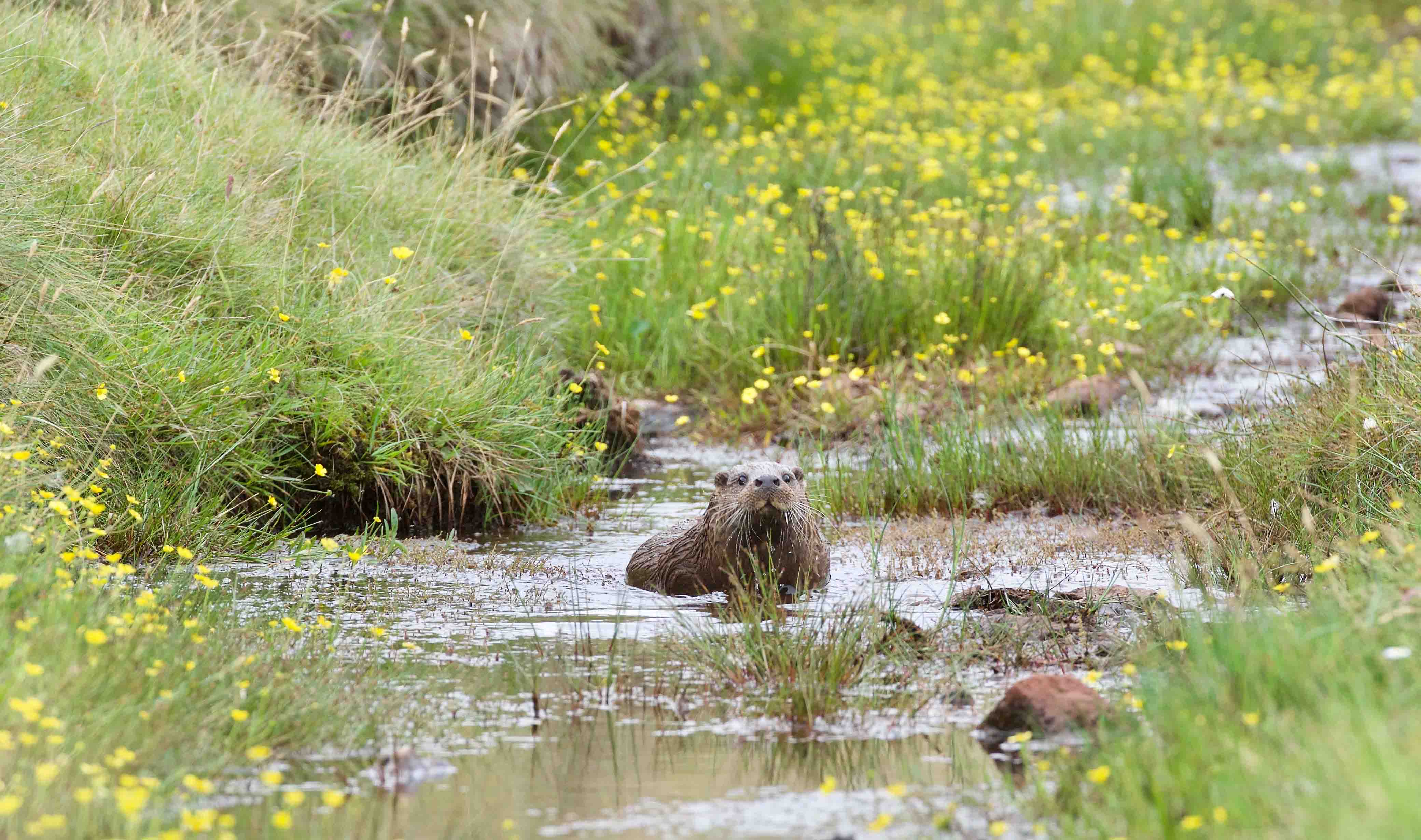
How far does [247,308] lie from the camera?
306 inches

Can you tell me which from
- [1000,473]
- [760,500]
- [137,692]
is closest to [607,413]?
[1000,473]

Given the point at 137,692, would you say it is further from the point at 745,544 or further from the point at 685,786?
the point at 745,544

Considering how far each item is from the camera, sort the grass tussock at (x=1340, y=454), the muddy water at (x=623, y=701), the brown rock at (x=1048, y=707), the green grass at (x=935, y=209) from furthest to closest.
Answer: the green grass at (x=935, y=209)
the grass tussock at (x=1340, y=454)
the brown rock at (x=1048, y=707)
the muddy water at (x=623, y=701)

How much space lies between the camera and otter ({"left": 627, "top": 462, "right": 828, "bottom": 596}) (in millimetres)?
7059

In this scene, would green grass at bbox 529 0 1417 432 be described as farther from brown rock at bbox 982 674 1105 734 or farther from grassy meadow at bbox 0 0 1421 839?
brown rock at bbox 982 674 1105 734

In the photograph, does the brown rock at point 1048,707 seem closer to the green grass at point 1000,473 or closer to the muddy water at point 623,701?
the muddy water at point 623,701

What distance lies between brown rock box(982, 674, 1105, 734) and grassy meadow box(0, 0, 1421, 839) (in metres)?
0.11

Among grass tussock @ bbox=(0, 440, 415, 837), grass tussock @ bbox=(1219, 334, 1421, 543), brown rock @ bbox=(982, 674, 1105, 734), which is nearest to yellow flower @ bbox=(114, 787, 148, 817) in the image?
grass tussock @ bbox=(0, 440, 415, 837)

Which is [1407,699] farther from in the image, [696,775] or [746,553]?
[746,553]

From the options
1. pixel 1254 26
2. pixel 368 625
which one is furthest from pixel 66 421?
pixel 1254 26

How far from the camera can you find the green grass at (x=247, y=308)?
6789 millimetres

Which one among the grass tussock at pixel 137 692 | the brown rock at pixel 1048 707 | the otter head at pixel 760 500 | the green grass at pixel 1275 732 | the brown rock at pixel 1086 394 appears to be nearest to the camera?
the green grass at pixel 1275 732

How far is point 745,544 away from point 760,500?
1.04 feet

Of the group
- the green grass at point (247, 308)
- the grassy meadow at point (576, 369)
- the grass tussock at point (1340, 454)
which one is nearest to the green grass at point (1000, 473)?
the grassy meadow at point (576, 369)
